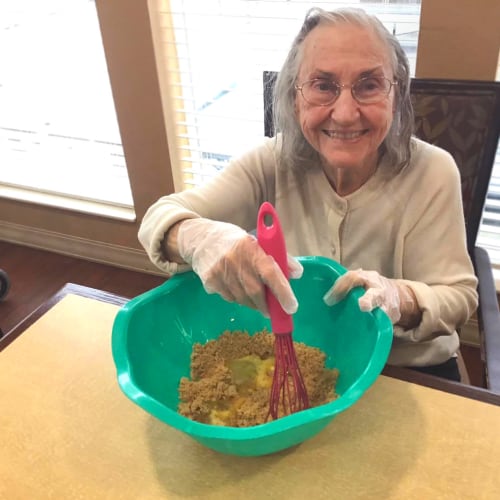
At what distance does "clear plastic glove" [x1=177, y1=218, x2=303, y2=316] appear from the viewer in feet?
2.57

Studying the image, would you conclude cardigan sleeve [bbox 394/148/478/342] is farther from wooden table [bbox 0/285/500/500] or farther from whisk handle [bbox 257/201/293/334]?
whisk handle [bbox 257/201/293/334]

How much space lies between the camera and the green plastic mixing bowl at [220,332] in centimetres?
67

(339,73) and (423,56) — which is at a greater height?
(339,73)

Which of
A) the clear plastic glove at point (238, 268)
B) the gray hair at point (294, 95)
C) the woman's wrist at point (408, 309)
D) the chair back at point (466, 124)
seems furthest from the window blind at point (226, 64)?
the clear plastic glove at point (238, 268)

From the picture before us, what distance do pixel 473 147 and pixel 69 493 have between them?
1165 mm

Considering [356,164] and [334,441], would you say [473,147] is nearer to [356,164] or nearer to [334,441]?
[356,164]

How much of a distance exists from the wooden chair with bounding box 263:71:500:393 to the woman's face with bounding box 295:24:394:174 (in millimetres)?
336

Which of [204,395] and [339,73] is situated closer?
[204,395]

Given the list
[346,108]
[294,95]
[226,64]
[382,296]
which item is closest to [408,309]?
[382,296]

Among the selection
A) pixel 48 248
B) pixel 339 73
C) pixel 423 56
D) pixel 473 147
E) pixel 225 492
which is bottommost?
pixel 48 248

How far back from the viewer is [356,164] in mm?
1067

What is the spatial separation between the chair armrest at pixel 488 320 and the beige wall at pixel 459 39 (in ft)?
1.70

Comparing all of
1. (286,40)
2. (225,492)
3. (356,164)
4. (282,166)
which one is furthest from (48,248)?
(225,492)

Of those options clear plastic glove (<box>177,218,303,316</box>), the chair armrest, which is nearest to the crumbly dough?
clear plastic glove (<box>177,218,303,316</box>)
